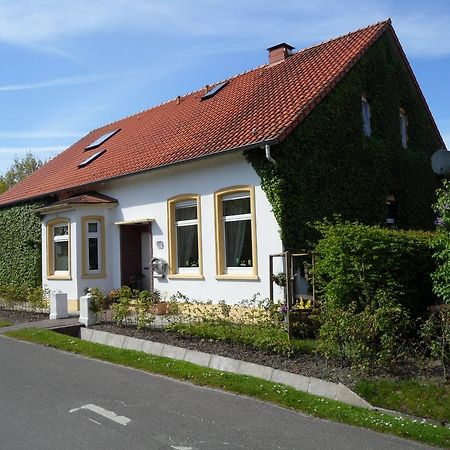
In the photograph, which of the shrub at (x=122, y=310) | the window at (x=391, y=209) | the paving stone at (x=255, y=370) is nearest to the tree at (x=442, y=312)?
the paving stone at (x=255, y=370)

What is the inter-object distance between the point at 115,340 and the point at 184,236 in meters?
4.44

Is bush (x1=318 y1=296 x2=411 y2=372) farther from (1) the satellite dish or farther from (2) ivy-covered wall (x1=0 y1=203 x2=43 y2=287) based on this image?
(2) ivy-covered wall (x1=0 y1=203 x2=43 y2=287)

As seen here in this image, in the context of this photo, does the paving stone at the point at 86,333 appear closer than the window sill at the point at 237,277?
Yes

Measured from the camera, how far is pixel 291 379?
7.88 metres

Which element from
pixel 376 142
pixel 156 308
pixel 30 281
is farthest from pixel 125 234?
pixel 376 142

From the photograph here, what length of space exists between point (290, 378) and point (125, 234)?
9.91 meters

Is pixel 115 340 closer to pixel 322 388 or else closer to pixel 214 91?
pixel 322 388

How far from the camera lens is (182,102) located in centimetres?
2122

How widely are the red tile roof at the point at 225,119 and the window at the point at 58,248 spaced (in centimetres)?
133

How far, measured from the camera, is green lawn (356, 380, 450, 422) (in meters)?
6.37

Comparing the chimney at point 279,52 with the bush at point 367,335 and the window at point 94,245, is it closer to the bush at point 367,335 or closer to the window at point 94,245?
the window at point 94,245

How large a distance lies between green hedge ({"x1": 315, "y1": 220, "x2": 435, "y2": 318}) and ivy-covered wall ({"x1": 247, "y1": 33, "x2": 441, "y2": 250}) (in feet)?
10.1

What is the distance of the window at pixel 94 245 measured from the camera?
54.0 ft

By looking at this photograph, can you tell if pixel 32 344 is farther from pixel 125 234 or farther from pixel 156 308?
pixel 125 234
